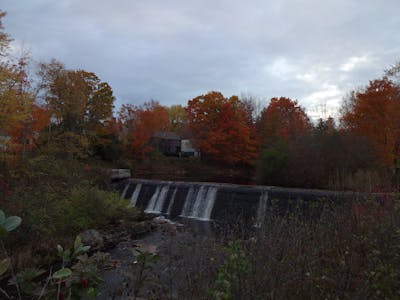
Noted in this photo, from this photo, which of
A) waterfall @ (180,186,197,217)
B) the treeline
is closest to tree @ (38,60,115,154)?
the treeline

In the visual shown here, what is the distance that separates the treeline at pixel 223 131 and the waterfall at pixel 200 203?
5.58m

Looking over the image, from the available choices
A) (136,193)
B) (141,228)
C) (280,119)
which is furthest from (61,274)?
(280,119)

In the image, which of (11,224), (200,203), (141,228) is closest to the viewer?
(11,224)

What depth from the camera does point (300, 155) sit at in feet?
58.1

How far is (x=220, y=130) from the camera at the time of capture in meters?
28.0

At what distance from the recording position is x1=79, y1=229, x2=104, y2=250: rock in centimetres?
865

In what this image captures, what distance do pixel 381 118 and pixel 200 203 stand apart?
11081 mm

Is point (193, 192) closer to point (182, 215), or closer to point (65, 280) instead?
point (182, 215)

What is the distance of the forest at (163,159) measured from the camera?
3.13 metres

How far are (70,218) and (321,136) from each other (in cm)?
1337

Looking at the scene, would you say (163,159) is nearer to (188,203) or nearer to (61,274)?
(188,203)

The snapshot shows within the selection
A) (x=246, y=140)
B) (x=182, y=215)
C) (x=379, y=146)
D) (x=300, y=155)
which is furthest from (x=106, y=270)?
(x=246, y=140)

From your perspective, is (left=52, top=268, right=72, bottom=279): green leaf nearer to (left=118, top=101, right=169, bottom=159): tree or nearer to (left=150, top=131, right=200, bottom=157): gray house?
(left=118, top=101, right=169, bottom=159): tree

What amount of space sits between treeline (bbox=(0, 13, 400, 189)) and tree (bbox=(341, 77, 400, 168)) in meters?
0.05
